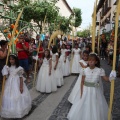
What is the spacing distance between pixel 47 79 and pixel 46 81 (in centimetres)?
7

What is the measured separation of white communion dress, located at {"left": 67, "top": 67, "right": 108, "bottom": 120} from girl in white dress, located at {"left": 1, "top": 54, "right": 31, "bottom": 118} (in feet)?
3.62

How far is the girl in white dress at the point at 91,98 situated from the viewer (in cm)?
462

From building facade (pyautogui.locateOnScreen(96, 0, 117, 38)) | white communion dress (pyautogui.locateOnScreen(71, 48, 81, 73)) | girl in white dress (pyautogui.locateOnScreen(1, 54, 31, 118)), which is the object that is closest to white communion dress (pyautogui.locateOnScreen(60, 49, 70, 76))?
white communion dress (pyautogui.locateOnScreen(71, 48, 81, 73))

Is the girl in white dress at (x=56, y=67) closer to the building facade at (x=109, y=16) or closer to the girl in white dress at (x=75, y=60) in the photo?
the girl in white dress at (x=75, y=60)

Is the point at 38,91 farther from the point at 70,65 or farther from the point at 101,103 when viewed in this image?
the point at 70,65

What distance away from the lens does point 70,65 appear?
38.7 ft

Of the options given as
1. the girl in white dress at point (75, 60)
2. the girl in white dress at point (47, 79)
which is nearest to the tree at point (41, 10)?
the girl in white dress at point (75, 60)

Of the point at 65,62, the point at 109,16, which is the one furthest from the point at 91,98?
the point at 109,16

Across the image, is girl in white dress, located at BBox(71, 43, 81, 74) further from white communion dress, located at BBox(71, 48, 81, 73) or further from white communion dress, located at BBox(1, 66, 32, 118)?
white communion dress, located at BBox(1, 66, 32, 118)

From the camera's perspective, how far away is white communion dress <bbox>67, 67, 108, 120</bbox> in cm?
462

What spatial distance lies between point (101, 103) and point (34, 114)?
1609 mm

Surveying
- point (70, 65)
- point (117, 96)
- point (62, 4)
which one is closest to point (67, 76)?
point (70, 65)

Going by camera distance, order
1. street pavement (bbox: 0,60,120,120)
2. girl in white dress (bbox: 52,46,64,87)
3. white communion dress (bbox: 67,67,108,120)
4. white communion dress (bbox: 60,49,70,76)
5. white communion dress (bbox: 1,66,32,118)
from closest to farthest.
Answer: white communion dress (bbox: 67,67,108,120) → white communion dress (bbox: 1,66,32,118) → street pavement (bbox: 0,60,120,120) → girl in white dress (bbox: 52,46,64,87) → white communion dress (bbox: 60,49,70,76)

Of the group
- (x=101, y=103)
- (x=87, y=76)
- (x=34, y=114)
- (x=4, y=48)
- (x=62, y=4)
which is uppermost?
(x=62, y=4)
